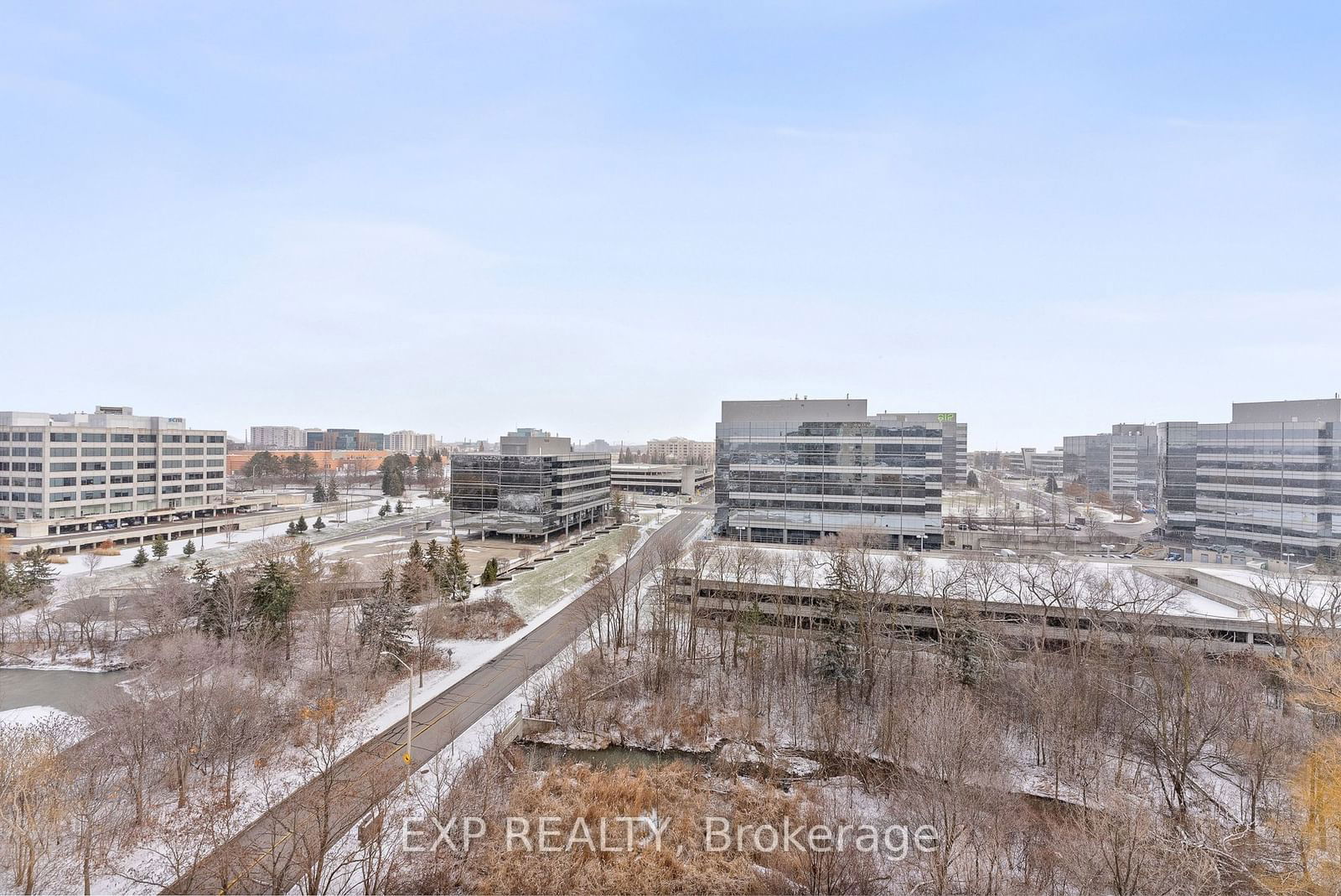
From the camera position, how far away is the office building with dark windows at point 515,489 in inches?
2218

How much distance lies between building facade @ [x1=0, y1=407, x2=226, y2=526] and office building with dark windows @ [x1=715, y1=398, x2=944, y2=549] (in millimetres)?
54630

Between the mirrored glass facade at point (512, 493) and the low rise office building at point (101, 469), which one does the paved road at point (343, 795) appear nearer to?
the mirrored glass facade at point (512, 493)

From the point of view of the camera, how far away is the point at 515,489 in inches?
2226

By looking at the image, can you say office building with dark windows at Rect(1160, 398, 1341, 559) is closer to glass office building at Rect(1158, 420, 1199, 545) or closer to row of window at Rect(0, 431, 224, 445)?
glass office building at Rect(1158, 420, 1199, 545)

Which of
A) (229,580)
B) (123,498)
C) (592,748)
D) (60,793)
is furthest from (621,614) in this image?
(123,498)

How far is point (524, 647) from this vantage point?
30562 mm

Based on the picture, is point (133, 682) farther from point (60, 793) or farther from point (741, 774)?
point (741, 774)

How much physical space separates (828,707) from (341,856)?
627 inches

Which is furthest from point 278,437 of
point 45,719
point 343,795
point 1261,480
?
point 1261,480

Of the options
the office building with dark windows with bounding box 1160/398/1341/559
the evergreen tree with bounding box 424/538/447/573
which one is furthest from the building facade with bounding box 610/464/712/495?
the evergreen tree with bounding box 424/538/447/573

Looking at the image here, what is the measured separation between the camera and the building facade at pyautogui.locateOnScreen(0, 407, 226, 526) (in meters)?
50.9

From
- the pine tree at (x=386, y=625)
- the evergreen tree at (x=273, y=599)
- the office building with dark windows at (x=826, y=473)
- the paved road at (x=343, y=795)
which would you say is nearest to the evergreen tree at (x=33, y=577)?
the evergreen tree at (x=273, y=599)

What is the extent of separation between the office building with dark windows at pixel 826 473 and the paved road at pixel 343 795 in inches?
993

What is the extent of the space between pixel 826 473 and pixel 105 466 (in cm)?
6441
